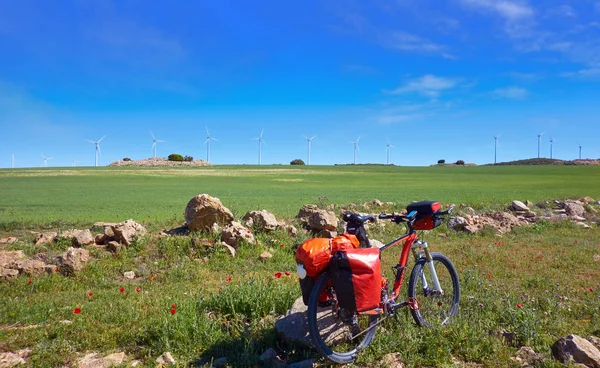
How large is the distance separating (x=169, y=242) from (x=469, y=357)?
8193 mm

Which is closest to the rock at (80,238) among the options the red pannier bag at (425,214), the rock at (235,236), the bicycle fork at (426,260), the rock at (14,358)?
the rock at (235,236)

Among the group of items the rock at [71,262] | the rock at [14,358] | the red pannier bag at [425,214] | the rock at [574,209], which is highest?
the red pannier bag at [425,214]

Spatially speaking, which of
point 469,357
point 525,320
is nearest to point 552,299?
point 525,320

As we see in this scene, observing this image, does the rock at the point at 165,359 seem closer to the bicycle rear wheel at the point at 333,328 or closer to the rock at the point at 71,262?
the bicycle rear wheel at the point at 333,328

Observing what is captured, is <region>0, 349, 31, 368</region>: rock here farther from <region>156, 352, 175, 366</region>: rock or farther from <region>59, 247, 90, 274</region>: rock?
<region>59, 247, 90, 274</region>: rock

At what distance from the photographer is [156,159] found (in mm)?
118688

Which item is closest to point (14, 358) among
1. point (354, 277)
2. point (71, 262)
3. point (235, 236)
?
point (354, 277)

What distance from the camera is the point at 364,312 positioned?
4648 millimetres

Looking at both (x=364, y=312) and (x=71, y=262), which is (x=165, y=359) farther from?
(x=71, y=262)

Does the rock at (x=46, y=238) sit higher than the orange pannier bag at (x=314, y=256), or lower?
lower

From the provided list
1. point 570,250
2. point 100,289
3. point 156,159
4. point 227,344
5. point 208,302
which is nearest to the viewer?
point 227,344

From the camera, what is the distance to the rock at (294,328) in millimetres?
4941

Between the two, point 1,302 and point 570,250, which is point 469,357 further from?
point 570,250

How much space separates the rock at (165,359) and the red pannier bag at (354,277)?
2.03 metres
